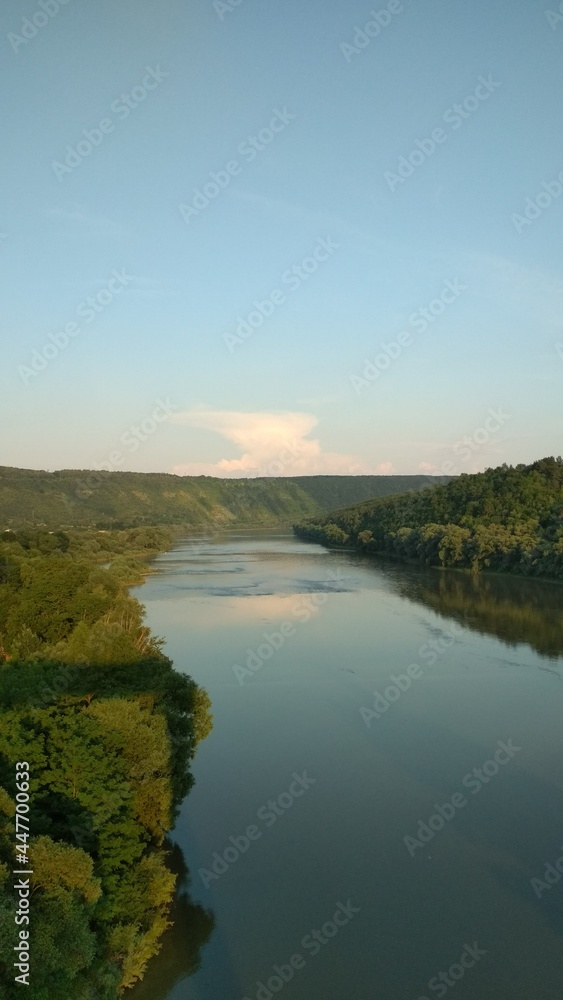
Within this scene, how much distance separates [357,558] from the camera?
77.7 meters

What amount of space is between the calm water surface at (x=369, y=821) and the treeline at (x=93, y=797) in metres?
1.19

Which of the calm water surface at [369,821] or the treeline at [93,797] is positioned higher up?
the treeline at [93,797]

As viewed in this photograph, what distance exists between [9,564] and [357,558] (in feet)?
141

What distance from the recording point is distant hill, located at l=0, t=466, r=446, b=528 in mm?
127625

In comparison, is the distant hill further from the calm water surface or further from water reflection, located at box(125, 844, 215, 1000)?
water reflection, located at box(125, 844, 215, 1000)

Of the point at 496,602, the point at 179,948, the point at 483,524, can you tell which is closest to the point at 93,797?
the point at 179,948

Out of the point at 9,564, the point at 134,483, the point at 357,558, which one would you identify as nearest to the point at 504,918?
the point at 9,564

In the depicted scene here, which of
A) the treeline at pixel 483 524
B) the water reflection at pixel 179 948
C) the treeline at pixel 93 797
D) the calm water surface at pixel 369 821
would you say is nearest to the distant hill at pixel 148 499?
the treeline at pixel 483 524

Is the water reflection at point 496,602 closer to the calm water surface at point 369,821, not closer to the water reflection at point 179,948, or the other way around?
the calm water surface at point 369,821

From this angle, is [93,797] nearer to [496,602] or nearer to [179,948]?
[179,948]

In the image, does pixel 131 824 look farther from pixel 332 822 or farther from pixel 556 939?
pixel 556 939

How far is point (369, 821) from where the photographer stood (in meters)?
15.2

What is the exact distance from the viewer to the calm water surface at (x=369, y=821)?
10.8 metres

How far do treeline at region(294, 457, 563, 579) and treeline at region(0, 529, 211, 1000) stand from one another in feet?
139
